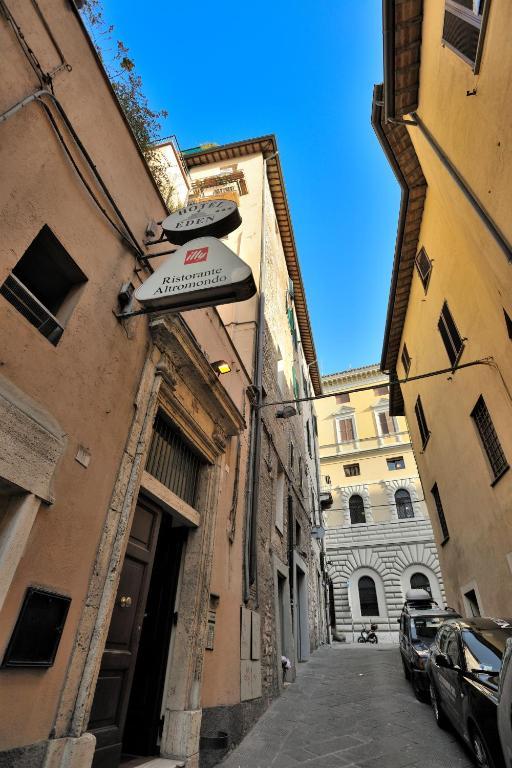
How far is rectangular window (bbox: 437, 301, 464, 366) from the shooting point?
345 inches

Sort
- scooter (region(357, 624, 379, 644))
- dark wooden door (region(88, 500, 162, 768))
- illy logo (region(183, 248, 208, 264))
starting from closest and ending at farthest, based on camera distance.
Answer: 1. dark wooden door (region(88, 500, 162, 768))
2. illy logo (region(183, 248, 208, 264))
3. scooter (region(357, 624, 379, 644))

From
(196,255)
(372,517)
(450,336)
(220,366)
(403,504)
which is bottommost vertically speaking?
(196,255)

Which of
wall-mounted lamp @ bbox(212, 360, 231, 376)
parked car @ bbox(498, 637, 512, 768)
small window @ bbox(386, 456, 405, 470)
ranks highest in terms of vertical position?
small window @ bbox(386, 456, 405, 470)

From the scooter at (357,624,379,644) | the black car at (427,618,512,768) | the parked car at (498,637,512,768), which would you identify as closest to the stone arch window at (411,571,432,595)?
the scooter at (357,624,379,644)

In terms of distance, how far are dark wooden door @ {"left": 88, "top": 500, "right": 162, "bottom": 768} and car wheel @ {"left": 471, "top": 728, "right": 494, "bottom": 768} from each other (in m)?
2.98

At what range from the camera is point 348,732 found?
5.12 meters

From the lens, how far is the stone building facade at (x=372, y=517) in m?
22.3

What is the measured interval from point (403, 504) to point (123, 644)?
23516mm

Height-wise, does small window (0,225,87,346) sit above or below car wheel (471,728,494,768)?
above

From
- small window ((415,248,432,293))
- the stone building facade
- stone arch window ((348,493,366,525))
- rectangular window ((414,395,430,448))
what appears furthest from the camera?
stone arch window ((348,493,366,525))

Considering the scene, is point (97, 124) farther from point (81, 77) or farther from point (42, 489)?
point (42, 489)

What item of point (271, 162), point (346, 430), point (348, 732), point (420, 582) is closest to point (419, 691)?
point (348, 732)

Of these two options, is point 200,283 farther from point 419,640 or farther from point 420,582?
point 420,582

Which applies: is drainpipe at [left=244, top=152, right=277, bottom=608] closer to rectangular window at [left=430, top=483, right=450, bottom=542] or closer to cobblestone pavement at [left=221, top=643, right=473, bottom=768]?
cobblestone pavement at [left=221, top=643, right=473, bottom=768]
